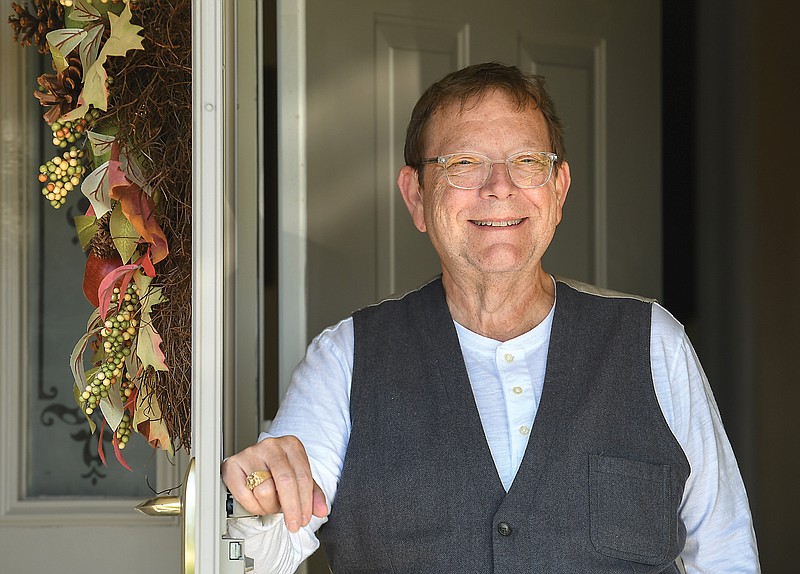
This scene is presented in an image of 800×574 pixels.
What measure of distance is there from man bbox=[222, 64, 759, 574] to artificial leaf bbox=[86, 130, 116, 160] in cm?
46

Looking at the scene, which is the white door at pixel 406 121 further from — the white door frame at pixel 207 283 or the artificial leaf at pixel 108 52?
the white door frame at pixel 207 283

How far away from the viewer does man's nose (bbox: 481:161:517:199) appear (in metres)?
1.50

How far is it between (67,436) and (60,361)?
0.16 meters

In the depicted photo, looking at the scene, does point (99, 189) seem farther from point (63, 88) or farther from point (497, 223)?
point (497, 223)

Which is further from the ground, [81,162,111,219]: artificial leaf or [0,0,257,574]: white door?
[81,162,111,219]: artificial leaf

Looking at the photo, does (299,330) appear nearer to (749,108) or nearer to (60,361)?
(60,361)

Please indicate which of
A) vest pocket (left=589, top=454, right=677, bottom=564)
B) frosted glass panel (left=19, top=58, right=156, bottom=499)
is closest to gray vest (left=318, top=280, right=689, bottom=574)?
vest pocket (left=589, top=454, right=677, bottom=564)

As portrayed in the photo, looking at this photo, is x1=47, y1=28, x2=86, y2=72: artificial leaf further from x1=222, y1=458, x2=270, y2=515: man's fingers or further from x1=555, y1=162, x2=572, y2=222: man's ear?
x1=555, y1=162, x2=572, y2=222: man's ear

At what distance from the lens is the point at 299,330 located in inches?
76.5

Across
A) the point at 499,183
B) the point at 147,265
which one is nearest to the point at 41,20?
the point at 147,265

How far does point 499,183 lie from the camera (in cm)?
150

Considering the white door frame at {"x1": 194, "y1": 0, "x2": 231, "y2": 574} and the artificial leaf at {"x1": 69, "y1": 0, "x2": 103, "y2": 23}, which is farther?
the artificial leaf at {"x1": 69, "y1": 0, "x2": 103, "y2": 23}

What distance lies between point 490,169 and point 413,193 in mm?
181

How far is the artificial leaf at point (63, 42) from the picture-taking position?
138 centimetres
